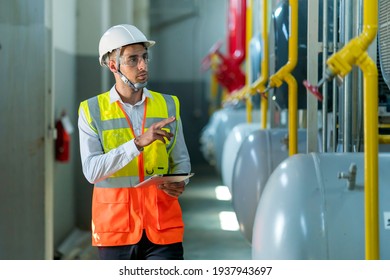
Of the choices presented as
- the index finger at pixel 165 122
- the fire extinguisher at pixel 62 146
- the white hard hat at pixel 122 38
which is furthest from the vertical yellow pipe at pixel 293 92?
the fire extinguisher at pixel 62 146

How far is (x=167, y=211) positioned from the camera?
8.55ft

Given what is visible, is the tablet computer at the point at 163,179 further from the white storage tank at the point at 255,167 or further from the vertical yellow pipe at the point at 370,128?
the white storage tank at the point at 255,167

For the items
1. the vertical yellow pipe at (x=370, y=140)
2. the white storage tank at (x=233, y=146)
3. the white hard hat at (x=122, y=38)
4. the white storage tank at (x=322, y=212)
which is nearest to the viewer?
the vertical yellow pipe at (x=370, y=140)

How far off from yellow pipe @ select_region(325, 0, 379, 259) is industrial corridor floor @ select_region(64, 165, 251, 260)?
1.80m

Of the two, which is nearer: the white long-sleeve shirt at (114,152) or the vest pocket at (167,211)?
the white long-sleeve shirt at (114,152)

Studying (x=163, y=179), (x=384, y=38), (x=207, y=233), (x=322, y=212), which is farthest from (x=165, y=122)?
(x=207, y=233)

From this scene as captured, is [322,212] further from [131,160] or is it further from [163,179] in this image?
[131,160]

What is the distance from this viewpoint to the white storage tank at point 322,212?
2.36 m

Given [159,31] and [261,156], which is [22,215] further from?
[159,31]

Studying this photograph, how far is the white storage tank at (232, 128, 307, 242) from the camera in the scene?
4016 mm

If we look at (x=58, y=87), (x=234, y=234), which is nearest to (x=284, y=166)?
(x=58, y=87)

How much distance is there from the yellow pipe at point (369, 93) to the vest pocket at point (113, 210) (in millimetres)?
775

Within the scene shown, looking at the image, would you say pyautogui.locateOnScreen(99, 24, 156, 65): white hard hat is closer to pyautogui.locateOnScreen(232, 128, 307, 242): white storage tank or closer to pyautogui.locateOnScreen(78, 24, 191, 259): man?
pyautogui.locateOnScreen(78, 24, 191, 259): man

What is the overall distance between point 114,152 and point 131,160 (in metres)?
0.07
